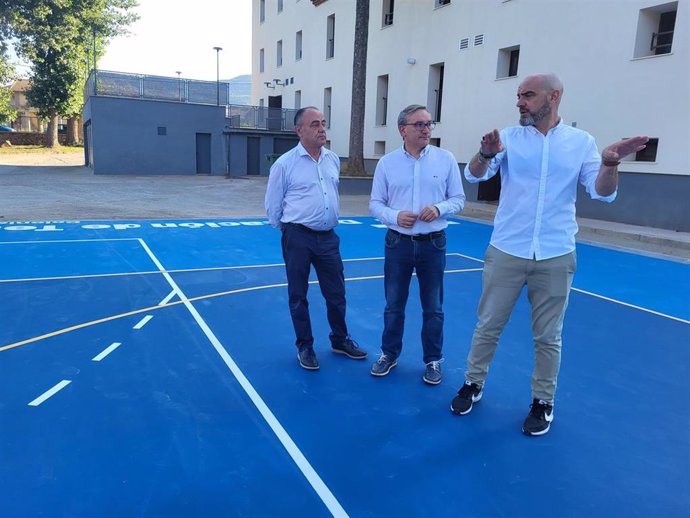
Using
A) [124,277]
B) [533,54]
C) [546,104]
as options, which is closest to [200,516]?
[546,104]

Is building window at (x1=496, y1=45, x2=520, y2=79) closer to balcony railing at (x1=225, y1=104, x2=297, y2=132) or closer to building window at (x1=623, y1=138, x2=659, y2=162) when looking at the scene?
building window at (x1=623, y1=138, x2=659, y2=162)

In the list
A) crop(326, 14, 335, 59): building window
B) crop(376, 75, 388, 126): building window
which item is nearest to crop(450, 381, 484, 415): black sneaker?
crop(376, 75, 388, 126): building window

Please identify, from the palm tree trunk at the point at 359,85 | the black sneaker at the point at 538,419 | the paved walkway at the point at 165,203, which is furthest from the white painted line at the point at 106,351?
the palm tree trunk at the point at 359,85

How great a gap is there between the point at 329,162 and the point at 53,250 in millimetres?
6216

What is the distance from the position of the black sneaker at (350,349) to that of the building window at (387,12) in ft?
68.9

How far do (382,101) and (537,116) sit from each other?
2134cm

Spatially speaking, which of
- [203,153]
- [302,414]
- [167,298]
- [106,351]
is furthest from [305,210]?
[203,153]

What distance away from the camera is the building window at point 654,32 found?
12.4 metres

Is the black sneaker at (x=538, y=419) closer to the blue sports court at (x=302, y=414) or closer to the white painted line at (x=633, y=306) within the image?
the blue sports court at (x=302, y=414)

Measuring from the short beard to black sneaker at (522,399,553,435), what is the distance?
1723mm

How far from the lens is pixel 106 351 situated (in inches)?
170

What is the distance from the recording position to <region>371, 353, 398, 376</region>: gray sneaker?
400cm

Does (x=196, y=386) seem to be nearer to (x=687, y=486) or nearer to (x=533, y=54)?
(x=687, y=486)

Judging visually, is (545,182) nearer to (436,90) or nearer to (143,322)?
(143,322)
